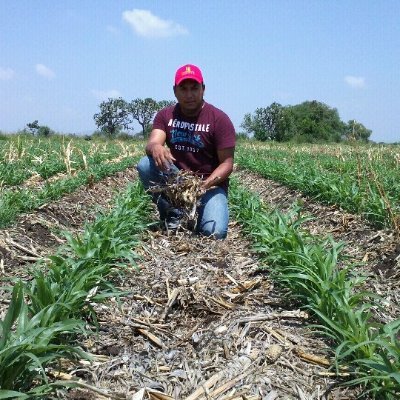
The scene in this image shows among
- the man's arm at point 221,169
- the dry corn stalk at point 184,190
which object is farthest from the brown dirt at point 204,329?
A: the man's arm at point 221,169

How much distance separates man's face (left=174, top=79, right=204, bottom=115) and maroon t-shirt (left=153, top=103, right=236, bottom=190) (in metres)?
0.14

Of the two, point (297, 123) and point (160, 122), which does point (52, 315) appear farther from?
point (297, 123)

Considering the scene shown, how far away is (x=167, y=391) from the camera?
196 centimetres

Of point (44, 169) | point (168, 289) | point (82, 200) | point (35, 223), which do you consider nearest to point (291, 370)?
point (168, 289)

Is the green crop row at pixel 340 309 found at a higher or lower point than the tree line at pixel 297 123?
lower

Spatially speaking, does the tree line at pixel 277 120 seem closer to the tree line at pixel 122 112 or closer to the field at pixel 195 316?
the tree line at pixel 122 112

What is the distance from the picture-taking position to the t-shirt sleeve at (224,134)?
4378mm

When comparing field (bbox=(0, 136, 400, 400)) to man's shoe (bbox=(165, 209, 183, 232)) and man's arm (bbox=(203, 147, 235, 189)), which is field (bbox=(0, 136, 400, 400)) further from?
man's arm (bbox=(203, 147, 235, 189))

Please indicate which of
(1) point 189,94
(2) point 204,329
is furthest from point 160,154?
(2) point 204,329

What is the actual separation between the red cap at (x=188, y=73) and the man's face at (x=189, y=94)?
5 cm

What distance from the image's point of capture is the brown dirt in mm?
1980

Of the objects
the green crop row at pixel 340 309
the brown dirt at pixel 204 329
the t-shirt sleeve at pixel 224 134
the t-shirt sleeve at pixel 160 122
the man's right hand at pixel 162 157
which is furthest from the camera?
the t-shirt sleeve at pixel 160 122

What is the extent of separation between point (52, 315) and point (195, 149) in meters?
2.72

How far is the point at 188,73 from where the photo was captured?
417cm
